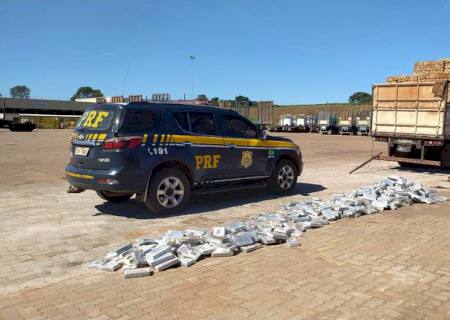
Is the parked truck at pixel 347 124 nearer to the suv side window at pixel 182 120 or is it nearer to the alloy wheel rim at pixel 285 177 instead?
the alloy wheel rim at pixel 285 177

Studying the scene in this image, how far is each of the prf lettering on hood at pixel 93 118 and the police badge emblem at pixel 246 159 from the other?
2.86m

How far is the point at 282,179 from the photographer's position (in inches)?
395

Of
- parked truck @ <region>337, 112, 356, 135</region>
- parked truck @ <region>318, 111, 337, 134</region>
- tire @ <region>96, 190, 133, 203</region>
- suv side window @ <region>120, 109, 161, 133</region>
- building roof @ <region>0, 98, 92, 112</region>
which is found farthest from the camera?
building roof @ <region>0, 98, 92, 112</region>

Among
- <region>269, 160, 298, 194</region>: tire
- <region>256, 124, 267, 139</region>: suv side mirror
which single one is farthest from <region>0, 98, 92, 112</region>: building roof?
<region>256, 124, 267, 139</region>: suv side mirror

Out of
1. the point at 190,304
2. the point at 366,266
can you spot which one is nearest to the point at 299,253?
the point at 366,266

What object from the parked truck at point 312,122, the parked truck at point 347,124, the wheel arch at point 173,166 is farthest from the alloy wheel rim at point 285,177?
the parked truck at point 312,122

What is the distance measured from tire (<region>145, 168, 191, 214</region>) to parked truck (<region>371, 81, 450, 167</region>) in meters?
8.63

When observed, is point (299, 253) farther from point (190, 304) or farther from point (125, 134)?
point (125, 134)

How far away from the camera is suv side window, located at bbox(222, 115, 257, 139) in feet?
29.7

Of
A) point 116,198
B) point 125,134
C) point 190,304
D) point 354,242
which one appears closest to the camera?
point 190,304

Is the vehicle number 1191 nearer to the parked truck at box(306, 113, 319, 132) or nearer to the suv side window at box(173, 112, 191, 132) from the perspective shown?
the suv side window at box(173, 112, 191, 132)

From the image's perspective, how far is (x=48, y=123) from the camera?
Answer: 68000 millimetres

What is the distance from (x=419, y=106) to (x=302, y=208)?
7.95 meters

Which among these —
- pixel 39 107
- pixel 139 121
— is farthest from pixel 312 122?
pixel 39 107
